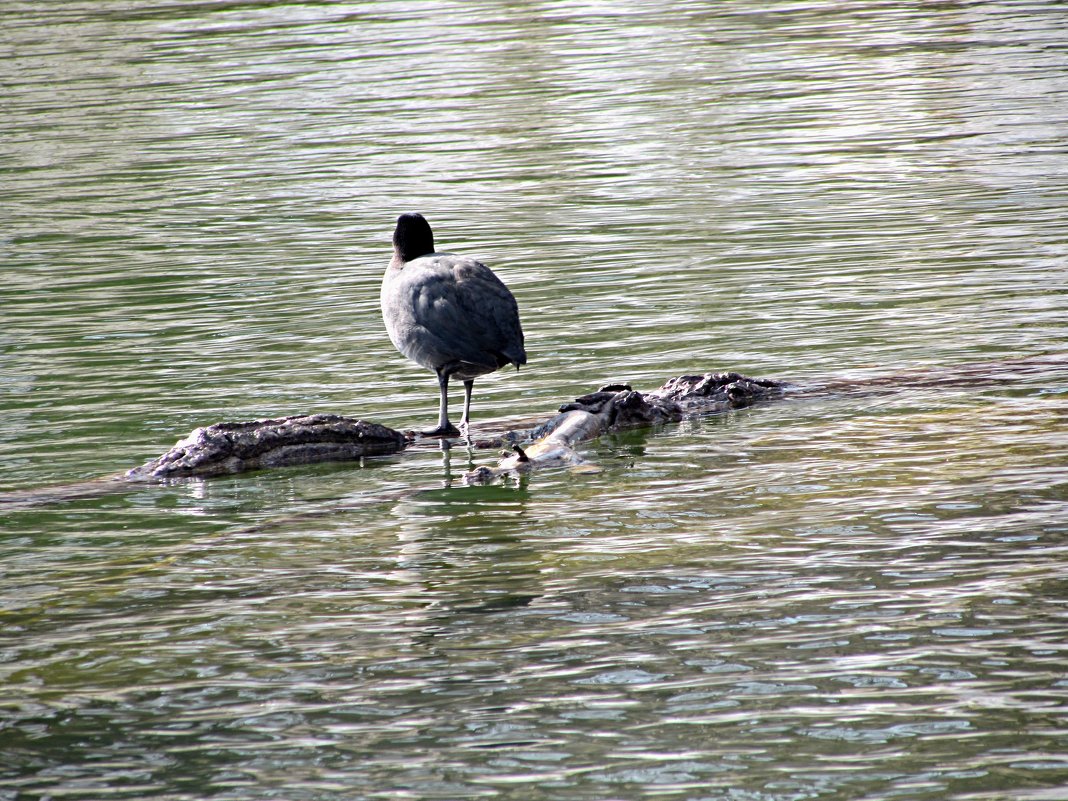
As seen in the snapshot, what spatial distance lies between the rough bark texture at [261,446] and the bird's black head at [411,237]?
1.47 metres

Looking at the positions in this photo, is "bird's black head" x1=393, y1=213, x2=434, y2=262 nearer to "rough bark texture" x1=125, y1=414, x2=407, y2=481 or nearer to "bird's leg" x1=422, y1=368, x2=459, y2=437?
"bird's leg" x1=422, y1=368, x2=459, y2=437

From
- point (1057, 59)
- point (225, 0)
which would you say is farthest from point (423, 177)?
point (225, 0)

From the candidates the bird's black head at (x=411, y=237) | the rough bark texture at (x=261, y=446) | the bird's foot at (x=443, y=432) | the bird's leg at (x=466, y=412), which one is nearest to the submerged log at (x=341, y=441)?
the rough bark texture at (x=261, y=446)

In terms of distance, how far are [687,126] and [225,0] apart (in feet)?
80.8

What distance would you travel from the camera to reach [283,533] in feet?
27.8

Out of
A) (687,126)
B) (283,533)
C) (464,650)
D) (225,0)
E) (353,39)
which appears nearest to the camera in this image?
(464,650)

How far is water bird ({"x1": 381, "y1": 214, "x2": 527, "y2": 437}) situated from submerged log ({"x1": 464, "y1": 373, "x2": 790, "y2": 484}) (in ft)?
1.59

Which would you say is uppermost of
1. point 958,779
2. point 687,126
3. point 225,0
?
point 225,0

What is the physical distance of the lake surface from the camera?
582cm

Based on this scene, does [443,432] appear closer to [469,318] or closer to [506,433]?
[506,433]

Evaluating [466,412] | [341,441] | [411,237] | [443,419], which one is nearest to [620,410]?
[466,412]

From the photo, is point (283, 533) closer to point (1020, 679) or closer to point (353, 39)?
point (1020, 679)

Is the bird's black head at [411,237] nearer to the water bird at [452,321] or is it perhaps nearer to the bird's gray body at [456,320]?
the water bird at [452,321]

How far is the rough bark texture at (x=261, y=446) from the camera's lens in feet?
31.8
